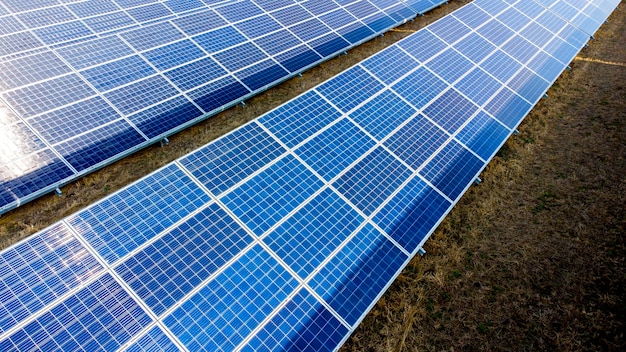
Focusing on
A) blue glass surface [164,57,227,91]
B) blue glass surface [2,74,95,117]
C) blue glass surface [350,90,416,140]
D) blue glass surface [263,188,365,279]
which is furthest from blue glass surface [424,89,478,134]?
blue glass surface [2,74,95,117]

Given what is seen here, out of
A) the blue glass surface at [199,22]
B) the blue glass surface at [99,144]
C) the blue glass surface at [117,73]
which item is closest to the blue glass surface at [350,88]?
the blue glass surface at [99,144]

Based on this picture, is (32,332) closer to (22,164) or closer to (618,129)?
(22,164)

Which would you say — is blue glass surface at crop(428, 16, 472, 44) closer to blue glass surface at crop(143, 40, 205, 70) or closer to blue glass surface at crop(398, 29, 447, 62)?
blue glass surface at crop(398, 29, 447, 62)

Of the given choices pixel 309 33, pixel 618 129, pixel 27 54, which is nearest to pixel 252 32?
pixel 309 33

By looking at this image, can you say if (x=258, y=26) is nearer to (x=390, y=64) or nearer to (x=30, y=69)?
(x=390, y=64)

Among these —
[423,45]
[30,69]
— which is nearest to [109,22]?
[30,69]

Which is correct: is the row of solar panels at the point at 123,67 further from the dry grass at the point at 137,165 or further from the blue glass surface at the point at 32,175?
the dry grass at the point at 137,165
